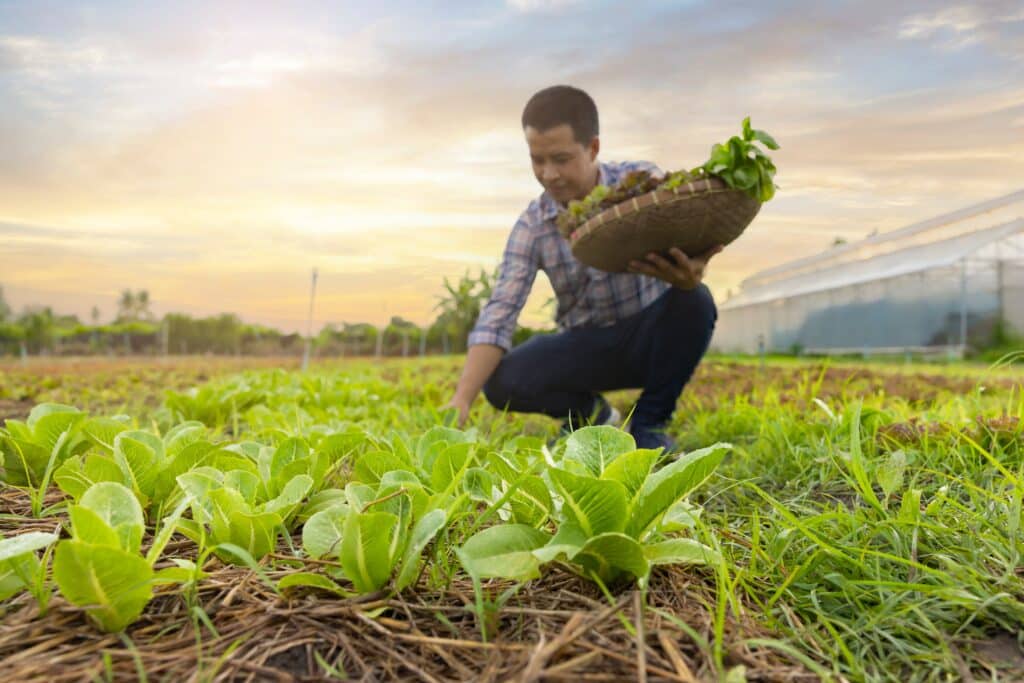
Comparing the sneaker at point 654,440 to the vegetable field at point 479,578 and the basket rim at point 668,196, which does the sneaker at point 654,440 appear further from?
the vegetable field at point 479,578

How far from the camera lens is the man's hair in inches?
112

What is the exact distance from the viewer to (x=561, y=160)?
2.88 m

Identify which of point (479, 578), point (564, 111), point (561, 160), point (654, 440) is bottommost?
point (654, 440)

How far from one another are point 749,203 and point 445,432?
151 centimetres

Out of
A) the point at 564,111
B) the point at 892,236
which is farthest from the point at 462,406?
the point at 892,236

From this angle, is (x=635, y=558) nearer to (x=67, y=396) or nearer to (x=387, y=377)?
(x=67, y=396)

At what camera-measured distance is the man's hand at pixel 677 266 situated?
8.86 feet

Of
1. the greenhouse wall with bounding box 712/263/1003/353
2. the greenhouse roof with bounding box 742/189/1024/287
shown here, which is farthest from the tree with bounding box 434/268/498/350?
the greenhouse roof with bounding box 742/189/1024/287

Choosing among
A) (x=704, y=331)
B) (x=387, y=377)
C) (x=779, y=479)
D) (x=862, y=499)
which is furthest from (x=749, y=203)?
(x=387, y=377)

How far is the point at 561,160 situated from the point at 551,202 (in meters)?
0.37

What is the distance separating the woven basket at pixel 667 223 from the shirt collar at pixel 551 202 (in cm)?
49

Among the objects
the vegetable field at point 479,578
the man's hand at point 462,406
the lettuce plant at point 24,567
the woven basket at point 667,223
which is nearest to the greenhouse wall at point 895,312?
the woven basket at point 667,223

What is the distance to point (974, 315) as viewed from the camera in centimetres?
1352

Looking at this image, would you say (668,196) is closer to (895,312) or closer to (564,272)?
(564,272)
